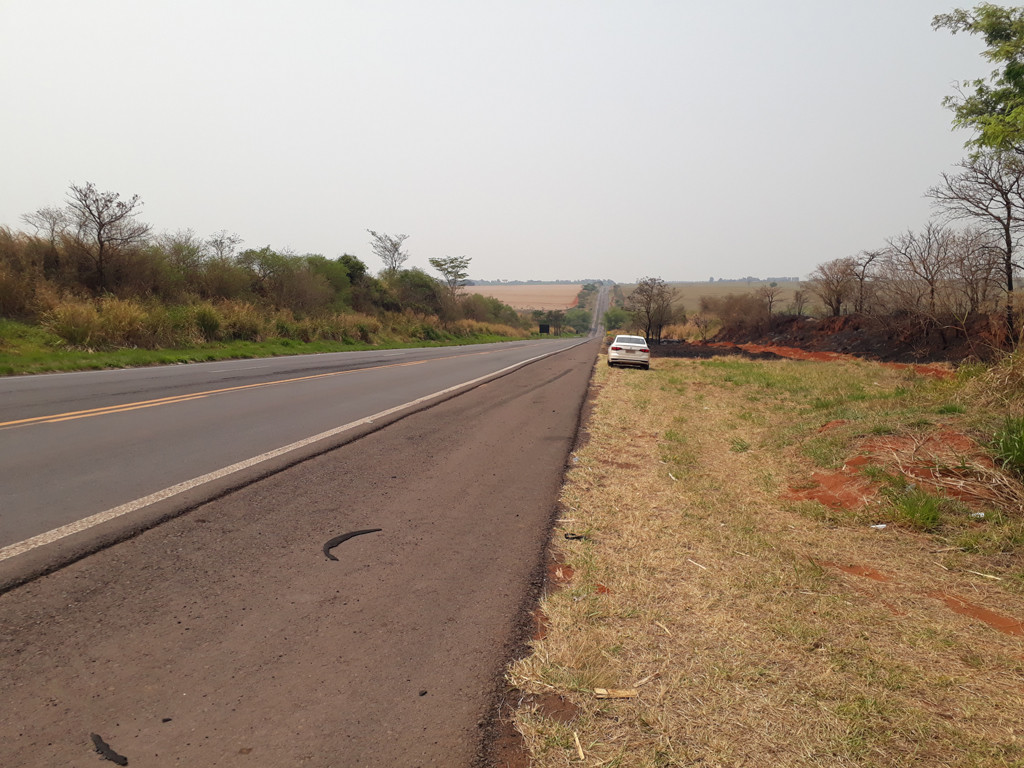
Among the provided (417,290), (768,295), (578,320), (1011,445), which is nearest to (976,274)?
(1011,445)

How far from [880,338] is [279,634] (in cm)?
3662

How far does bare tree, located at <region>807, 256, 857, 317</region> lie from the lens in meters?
40.8

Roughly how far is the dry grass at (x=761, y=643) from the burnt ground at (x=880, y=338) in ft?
56.3

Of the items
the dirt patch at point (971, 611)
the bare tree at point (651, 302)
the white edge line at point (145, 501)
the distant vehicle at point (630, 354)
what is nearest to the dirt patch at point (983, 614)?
the dirt patch at point (971, 611)

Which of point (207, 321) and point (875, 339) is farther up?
point (207, 321)

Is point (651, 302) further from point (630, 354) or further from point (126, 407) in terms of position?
point (126, 407)

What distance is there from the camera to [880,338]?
3133cm

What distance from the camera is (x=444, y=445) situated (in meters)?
7.35

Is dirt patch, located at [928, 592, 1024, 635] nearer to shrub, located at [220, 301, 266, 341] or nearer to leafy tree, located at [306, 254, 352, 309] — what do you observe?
shrub, located at [220, 301, 266, 341]

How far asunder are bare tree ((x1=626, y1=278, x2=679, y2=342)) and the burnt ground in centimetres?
1123

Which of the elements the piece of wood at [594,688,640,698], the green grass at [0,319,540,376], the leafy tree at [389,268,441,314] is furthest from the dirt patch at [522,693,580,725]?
the leafy tree at [389,268,441,314]

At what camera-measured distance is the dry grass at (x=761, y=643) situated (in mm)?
2176

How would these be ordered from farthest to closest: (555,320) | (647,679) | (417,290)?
1. (555,320)
2. (417,290)
3. (647,679)

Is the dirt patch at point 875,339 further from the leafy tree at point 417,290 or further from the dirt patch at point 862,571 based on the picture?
the leafy tree at point 417,290
